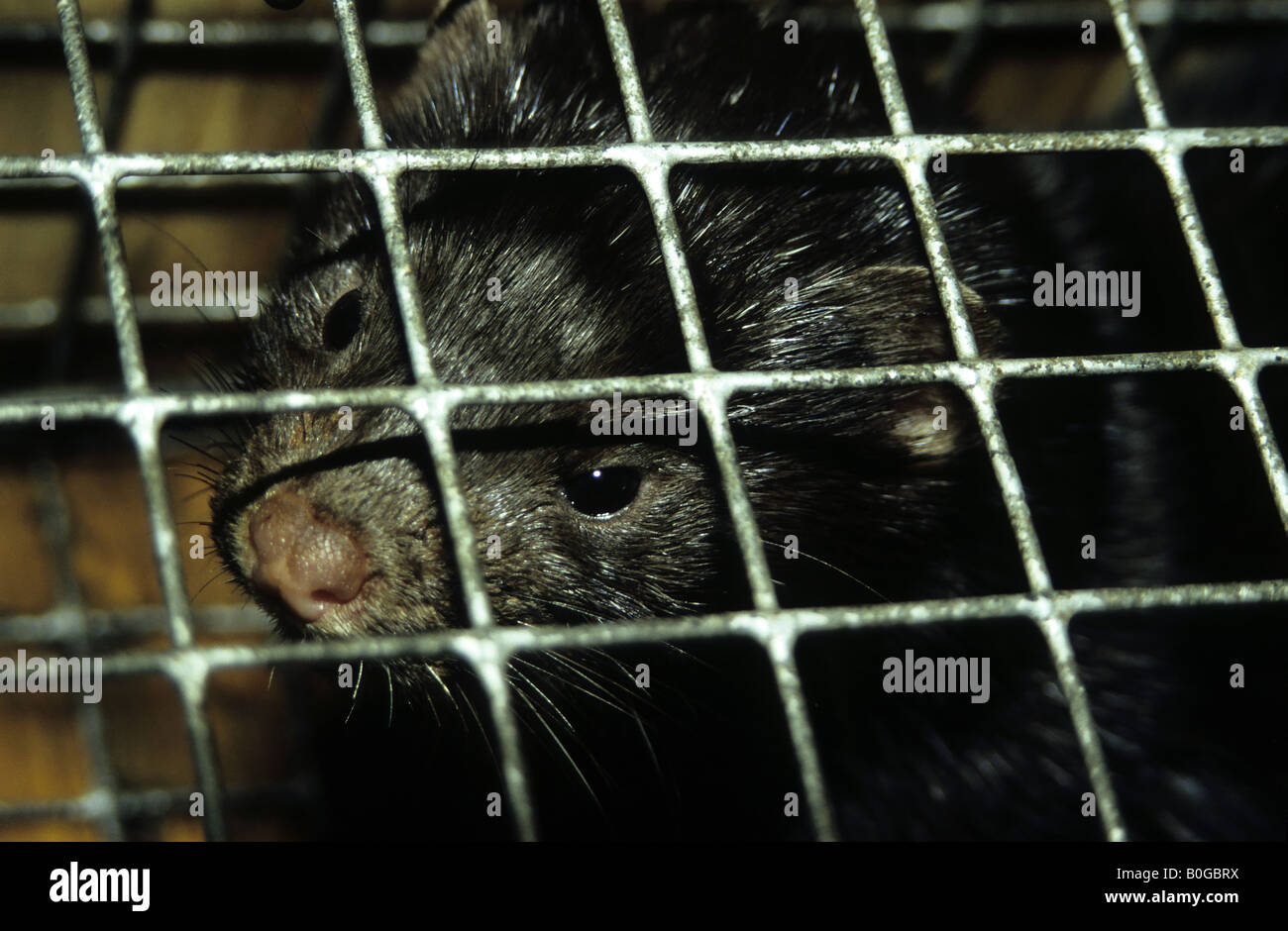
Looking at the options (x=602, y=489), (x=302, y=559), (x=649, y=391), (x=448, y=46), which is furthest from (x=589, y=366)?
(x=448, y=46)

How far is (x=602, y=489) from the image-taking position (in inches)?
55.4

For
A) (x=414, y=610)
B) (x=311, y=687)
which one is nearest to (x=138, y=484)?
(x=311, y=687)

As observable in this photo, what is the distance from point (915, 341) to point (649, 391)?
0.55 metres

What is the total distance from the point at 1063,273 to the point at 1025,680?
2.23 feet

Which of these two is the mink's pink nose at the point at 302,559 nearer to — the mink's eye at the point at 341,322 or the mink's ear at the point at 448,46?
the mink's eye at the point at 341,322

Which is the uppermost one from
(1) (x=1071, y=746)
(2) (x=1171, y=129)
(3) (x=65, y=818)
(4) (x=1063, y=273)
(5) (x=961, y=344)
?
(4) (x=1063, y=273)

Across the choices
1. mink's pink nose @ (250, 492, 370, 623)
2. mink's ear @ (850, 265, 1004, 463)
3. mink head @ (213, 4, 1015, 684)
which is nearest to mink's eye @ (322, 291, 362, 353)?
mink head @ (213, 4, 1015, 684)

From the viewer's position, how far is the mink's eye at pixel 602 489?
1395 millimetres

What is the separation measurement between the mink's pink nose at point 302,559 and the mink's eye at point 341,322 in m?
0.34

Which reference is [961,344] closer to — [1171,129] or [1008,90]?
[1171,129]

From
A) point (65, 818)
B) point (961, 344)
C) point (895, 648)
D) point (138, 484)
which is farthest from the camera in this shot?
point (138, 484)

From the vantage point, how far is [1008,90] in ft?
8.25

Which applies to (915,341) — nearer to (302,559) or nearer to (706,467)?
(706,467)

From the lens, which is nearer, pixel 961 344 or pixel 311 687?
pixel 961 344
